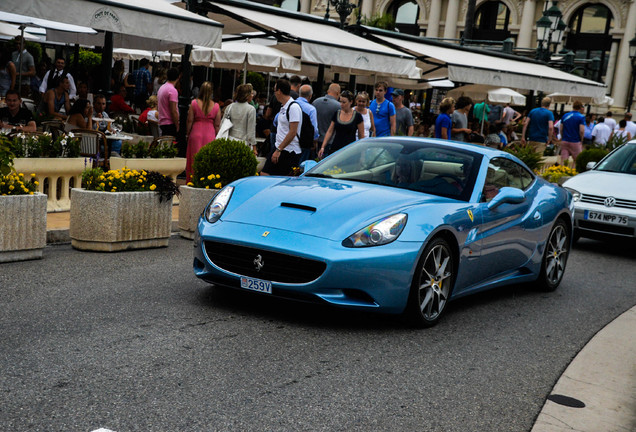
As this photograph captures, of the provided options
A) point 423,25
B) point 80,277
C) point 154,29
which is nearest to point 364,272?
point 80,277

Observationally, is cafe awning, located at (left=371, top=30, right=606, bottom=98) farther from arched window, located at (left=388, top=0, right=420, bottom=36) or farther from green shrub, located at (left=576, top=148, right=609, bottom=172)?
arched window, located at (left=388, top=0, right=420, bottom=36)

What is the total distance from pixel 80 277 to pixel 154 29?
534 centimetres

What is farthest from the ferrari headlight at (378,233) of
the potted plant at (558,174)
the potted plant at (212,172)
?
the potted plant at (558,174)

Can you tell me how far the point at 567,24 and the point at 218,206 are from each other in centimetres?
6730

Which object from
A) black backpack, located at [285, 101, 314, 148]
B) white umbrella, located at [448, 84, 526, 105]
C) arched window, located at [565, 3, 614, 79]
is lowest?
black backpack, located at [285, 101, 314, 148]

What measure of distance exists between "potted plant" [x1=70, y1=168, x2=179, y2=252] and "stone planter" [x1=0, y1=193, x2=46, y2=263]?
72 cm

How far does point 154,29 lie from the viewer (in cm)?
1162

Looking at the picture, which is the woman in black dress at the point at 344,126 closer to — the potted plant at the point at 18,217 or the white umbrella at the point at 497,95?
the potted plant at the point at 18,217

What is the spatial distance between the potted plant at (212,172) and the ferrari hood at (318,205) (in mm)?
2782

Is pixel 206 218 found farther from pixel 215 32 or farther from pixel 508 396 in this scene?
pixel 215 32

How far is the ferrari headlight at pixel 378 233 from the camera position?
606 cm

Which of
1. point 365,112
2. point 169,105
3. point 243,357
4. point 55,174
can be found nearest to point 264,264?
point 243,357

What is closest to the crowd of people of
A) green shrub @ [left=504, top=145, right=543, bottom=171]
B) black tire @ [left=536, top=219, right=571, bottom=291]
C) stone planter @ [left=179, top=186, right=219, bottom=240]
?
green shrub @ [left=504, top=145, right=543, bottom=171]

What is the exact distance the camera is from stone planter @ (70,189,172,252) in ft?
27.9
